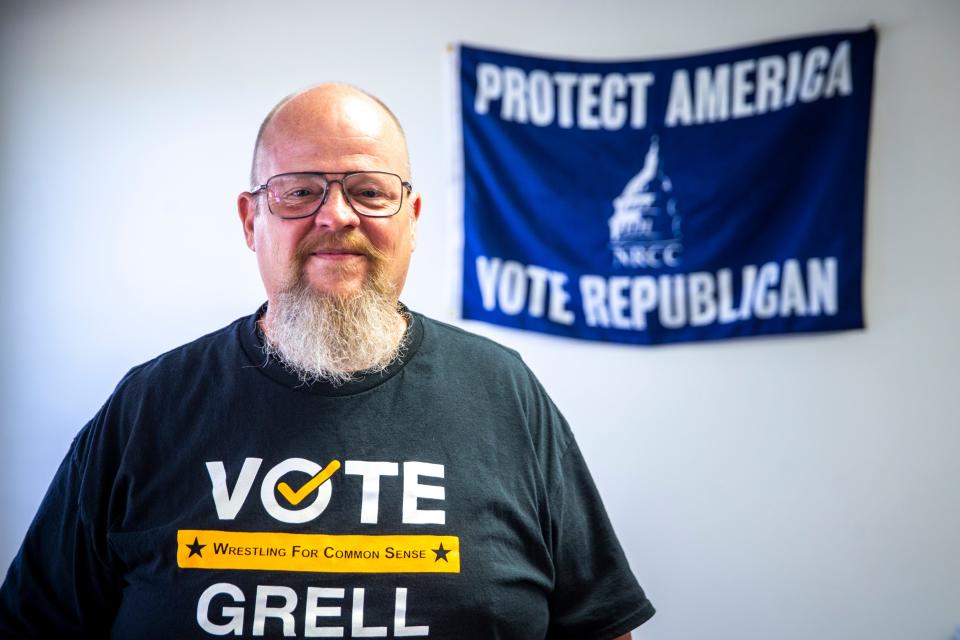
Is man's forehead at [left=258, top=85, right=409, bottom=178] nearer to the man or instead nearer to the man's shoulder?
the man

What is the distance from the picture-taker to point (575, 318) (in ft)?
7.47

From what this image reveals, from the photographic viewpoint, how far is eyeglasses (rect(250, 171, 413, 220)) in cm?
116

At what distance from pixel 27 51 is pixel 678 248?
6.47 feet

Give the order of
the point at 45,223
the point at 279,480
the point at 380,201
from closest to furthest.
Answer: the point at 279,480
the point at 380,201
the point at 45,223

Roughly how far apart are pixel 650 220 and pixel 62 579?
5.66 feet

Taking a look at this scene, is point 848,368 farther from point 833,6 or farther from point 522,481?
point 522,481

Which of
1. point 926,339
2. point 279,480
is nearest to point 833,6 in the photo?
point 926,339

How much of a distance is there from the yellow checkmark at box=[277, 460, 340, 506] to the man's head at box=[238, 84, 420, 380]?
0.15 meters

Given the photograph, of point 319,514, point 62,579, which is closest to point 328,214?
point 319,514

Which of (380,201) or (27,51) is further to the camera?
(27,51)

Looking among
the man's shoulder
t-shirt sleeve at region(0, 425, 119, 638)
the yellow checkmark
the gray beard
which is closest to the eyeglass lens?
the gray beard

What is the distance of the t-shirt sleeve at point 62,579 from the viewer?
112cm

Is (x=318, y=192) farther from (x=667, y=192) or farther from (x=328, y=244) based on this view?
(x=667, y=192)

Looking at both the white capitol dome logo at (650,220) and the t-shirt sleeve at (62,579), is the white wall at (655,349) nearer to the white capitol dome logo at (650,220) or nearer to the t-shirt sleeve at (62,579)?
the white capitol dome logo at (650,220)
